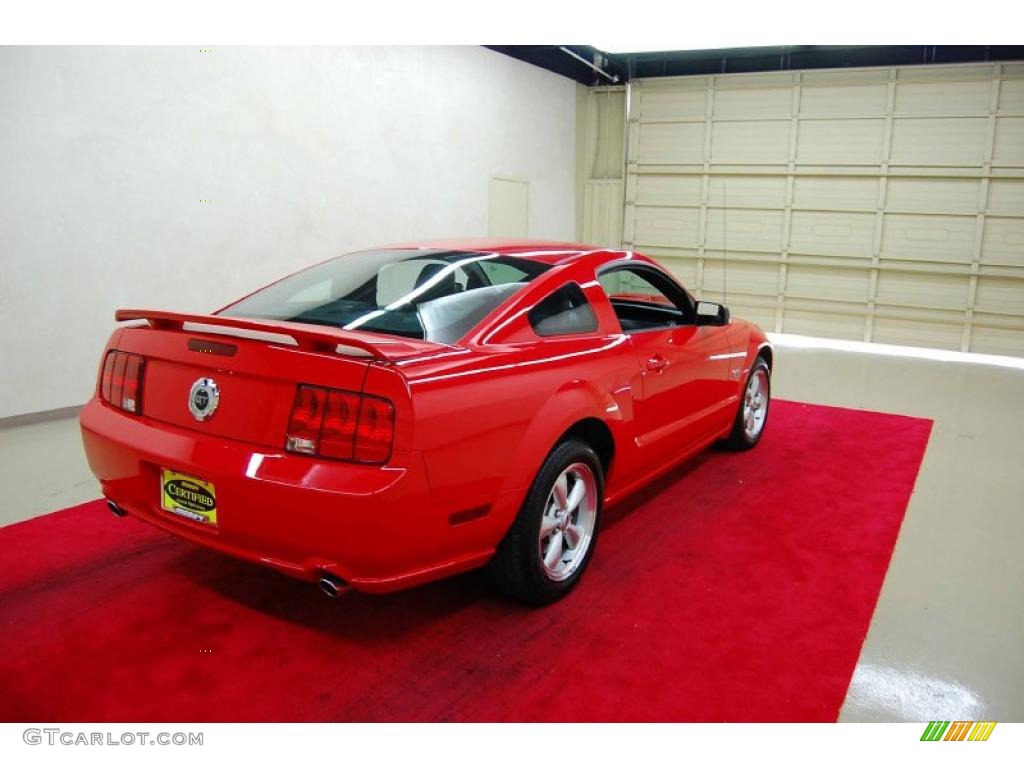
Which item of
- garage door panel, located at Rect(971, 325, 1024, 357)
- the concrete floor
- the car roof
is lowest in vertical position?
the concrete floor

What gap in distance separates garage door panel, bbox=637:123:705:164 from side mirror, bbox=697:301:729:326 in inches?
315

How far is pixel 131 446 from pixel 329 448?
747mm

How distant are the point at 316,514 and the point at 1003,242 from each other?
10.2m

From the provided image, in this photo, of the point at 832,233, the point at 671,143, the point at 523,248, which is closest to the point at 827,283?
the point at 832,233

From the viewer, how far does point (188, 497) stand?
2.26m

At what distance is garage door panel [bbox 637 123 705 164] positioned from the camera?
11.1m

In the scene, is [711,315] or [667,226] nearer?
[711,315]

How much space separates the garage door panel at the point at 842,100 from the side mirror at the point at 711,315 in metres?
7.78

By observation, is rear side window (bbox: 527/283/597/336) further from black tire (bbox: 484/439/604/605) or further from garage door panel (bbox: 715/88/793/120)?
garage door panel (bbox: 715/88/793/120)

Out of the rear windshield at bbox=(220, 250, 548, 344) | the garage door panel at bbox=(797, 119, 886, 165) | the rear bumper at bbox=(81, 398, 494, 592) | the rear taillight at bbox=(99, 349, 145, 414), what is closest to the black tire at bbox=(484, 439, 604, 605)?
the rear bumper at bbox=(81, 398, 494, 592)

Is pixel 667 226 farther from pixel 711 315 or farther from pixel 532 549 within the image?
pixel 532 549

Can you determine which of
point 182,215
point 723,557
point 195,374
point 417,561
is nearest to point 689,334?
point 723,557

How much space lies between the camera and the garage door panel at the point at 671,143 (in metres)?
11.1

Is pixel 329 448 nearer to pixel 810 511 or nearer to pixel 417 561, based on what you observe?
pixel 417 561
